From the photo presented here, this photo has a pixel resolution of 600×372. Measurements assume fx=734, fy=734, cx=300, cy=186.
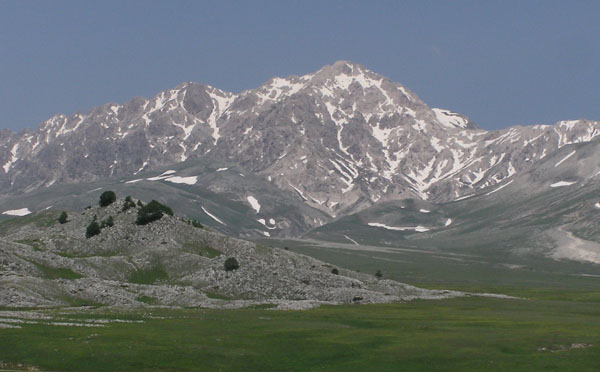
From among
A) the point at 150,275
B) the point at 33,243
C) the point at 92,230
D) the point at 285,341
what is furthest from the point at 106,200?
the point at 285,341

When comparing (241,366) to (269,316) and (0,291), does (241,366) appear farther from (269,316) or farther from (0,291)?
(0,291)

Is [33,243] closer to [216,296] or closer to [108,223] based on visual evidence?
[108,223]

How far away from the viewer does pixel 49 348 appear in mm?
63812

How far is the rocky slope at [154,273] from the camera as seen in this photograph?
372 ft

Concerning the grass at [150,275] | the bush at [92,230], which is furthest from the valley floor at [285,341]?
the bush at [92,230]

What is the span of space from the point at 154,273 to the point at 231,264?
14.8 m

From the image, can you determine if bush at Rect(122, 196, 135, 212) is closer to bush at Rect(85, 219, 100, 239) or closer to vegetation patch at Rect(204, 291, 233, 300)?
bush at Rect(85, 219, 100, 239)

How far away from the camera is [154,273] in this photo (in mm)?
138000

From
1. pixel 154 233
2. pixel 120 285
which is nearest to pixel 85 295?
pixel 120 285

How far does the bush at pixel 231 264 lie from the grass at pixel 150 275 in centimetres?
1146

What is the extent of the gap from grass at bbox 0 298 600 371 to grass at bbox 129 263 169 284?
34.2 meters

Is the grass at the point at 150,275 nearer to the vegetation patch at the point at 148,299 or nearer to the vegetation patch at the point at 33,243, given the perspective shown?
the vegetation patch at the point at 148,299

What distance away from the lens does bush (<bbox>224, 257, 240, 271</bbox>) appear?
136250 millimetres

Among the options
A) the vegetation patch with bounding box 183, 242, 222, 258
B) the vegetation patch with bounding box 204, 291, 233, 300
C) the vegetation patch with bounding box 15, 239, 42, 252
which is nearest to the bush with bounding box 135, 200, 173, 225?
the vegetation patch with bounding box 183, 242, 222, 258
